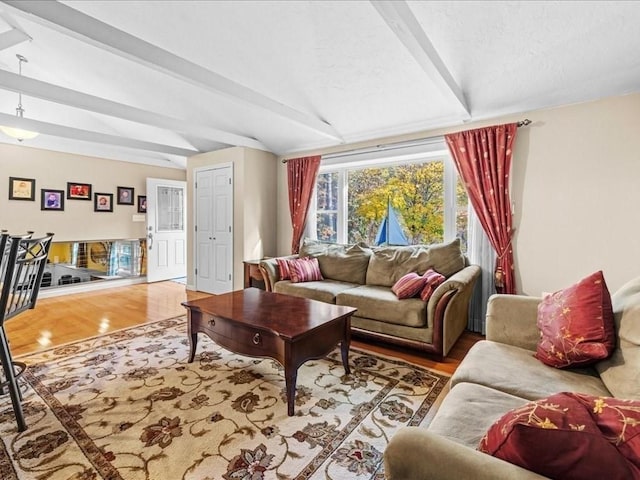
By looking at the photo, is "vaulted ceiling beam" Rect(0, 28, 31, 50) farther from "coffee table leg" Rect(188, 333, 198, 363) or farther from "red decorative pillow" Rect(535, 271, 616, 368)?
"red decorative pillow" Rect(535, 271, 616, 368)

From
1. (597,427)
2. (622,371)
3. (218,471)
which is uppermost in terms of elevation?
(597,427)

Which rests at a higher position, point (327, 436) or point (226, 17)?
point (226, 17)

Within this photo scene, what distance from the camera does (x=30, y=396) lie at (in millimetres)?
2127

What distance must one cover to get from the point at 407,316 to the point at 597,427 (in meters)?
2.13

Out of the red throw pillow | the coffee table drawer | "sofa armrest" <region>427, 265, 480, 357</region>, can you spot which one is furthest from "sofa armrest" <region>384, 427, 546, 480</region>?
"sofa armrest" <region>427, 265, 480, 357</region>

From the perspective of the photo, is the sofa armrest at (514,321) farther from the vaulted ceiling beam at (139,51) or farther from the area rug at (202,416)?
the vaulted ceiling beam at (139,51)

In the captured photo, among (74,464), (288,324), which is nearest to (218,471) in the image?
(74,464)

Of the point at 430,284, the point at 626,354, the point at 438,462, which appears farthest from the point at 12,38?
the point at 626,354

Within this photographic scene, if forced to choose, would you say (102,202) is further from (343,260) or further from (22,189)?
(343,260)

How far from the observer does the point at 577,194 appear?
298cm

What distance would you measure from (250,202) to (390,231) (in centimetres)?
206

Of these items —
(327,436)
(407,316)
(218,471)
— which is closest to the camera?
(218,471)

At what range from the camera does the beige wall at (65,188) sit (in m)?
4.77

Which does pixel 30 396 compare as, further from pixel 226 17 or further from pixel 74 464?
pixel 226 17
